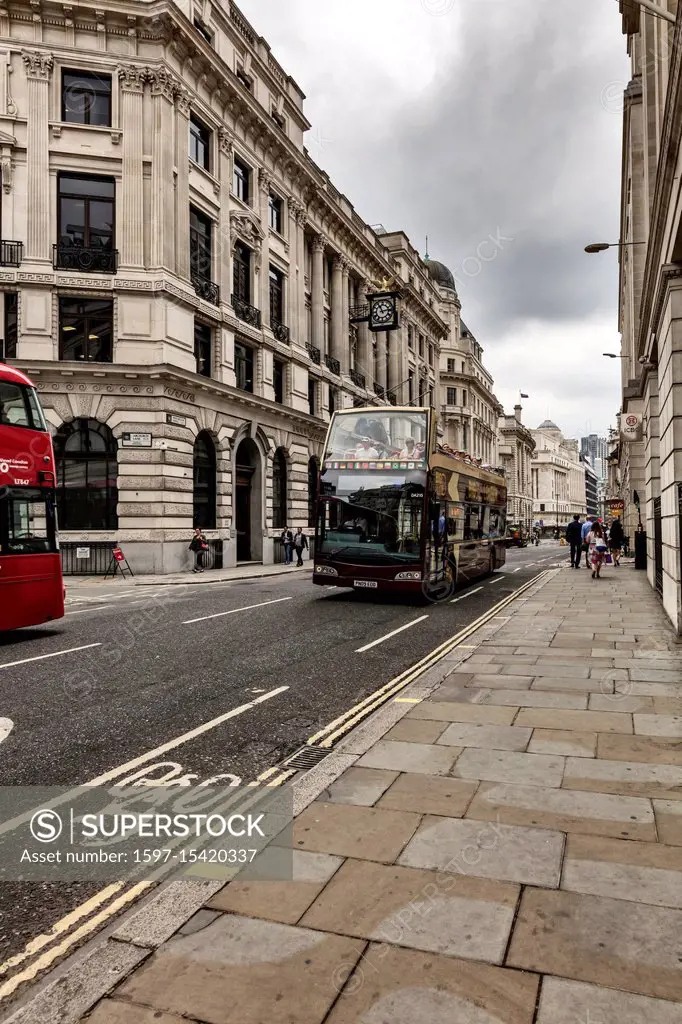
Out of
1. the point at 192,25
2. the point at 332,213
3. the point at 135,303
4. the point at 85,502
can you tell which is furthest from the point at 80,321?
the point at 332,213

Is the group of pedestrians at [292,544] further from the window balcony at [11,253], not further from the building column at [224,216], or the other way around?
the window balcony at [11,253]

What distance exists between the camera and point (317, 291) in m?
37.8

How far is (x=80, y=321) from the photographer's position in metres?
23.9

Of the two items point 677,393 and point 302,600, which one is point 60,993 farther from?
point 302,600

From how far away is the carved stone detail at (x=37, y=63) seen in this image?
76.2 feet

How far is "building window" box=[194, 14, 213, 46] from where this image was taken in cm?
2690

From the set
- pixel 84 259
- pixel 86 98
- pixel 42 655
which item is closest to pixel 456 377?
pixel 86 98

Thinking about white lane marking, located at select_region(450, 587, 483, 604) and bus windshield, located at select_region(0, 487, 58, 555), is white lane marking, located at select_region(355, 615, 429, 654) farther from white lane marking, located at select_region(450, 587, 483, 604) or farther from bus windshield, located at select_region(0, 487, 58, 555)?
bus windshield, located at select_region(0, 487, 58, 555)

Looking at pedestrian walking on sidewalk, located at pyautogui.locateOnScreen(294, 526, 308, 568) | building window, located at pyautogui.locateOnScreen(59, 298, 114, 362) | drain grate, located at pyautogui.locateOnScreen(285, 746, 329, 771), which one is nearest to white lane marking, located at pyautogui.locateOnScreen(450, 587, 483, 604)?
drain grate, located at pyautogui.locateOnScreen(285, 746, 329, 771)

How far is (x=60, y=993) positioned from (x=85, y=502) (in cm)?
2287

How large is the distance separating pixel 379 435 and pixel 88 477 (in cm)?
1344

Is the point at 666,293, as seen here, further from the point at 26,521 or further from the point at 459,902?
the point at 26,521

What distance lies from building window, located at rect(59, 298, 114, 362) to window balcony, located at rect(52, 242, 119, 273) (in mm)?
1111

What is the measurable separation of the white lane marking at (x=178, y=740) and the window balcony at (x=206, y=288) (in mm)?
22748
